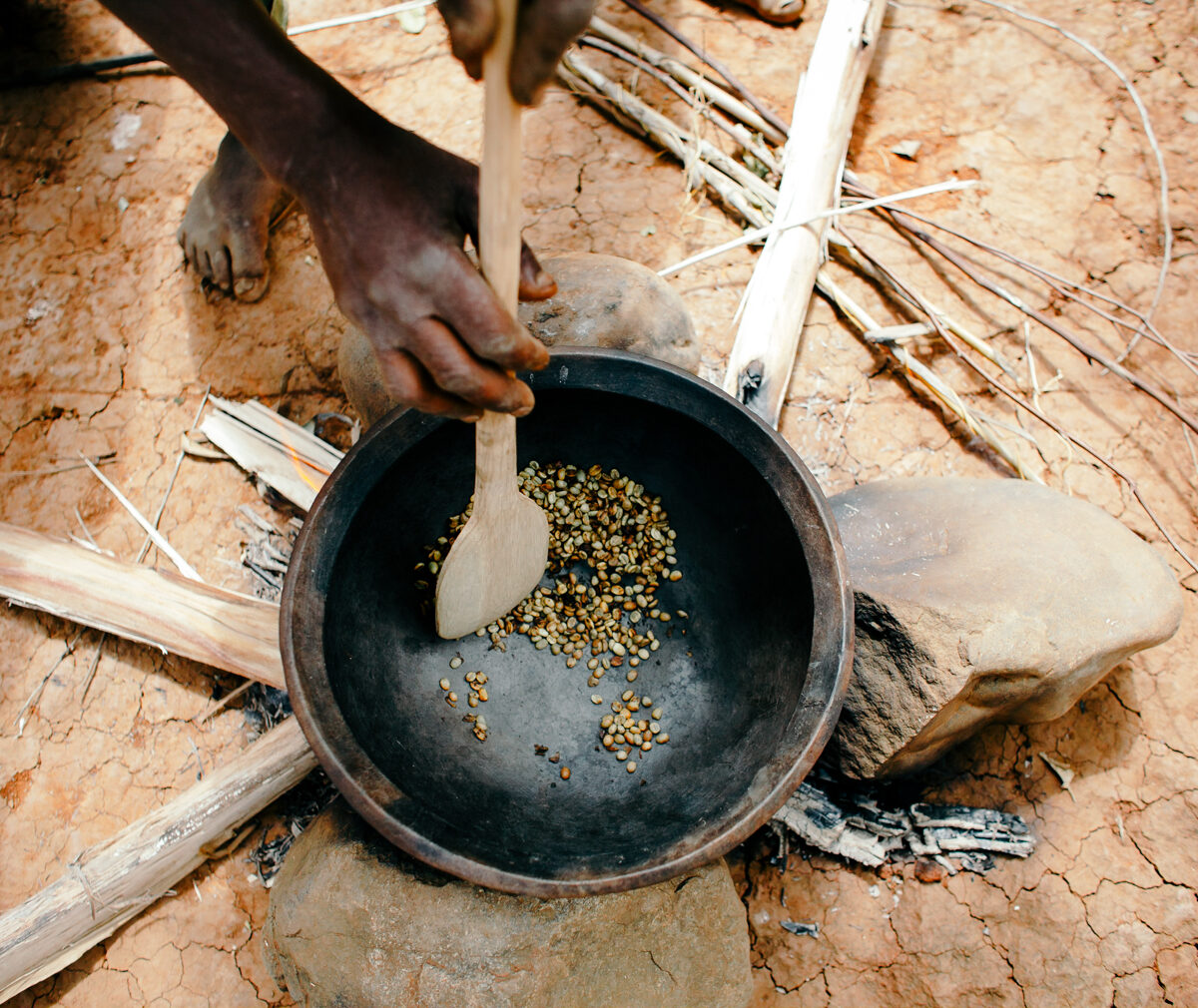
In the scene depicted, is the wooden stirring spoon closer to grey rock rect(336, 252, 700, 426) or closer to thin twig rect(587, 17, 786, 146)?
grey rock rect(336, 252, 700, 426)

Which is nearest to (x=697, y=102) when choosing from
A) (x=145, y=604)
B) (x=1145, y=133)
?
(x=1145, y=133)

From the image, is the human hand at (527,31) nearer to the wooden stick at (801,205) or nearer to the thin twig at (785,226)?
the wooden stick at (801,205)

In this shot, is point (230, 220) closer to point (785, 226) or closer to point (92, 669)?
point (92, 669)

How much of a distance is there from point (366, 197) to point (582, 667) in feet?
4.56

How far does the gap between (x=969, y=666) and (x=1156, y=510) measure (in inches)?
55.3

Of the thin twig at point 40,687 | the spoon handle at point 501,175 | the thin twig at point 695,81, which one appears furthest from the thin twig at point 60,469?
the thin twig at point 695,81

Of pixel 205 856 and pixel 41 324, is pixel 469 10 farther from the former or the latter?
pixel 41 324

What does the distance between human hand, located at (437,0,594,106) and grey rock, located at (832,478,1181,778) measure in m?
1.50

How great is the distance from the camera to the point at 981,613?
1975 millimetres

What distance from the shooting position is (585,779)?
2.09 meters

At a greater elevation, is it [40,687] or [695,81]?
[695,81]

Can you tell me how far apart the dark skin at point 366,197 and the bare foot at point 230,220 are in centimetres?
157

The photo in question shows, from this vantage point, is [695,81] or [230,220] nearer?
[230,220]

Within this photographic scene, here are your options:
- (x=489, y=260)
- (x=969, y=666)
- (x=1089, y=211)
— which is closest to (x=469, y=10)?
(x=489, y=260)
